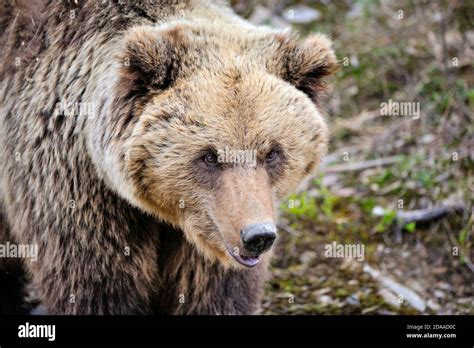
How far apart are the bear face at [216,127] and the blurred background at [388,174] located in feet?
6.80

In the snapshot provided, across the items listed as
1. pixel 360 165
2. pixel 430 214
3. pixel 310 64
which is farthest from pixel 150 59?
pixel 360 165

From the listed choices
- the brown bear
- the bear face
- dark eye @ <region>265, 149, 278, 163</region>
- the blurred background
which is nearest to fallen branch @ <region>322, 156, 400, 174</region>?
the blurred background

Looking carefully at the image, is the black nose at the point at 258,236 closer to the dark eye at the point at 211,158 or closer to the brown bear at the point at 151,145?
the brown bear at the point at 151,145

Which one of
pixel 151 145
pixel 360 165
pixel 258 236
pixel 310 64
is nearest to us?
pixel 258 236

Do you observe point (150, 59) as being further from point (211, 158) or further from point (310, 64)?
point (310, 64)

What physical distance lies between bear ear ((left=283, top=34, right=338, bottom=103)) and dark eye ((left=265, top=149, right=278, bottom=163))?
1.68 feet

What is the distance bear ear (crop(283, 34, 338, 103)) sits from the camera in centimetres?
480

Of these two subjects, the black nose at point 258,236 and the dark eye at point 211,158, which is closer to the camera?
the black nose at point 258,236

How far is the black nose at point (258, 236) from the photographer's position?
4.16 metres

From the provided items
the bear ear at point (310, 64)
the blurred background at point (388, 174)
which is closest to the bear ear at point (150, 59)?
the bear ear at point (310, 64)

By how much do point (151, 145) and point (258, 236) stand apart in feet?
2.85

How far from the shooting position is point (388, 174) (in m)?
7.77

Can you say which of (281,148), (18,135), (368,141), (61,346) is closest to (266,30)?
(281,148)

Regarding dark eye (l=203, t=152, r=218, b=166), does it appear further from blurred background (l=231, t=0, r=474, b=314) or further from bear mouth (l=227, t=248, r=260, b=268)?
blurred background (l=231, t=0, r=474, b=314)
